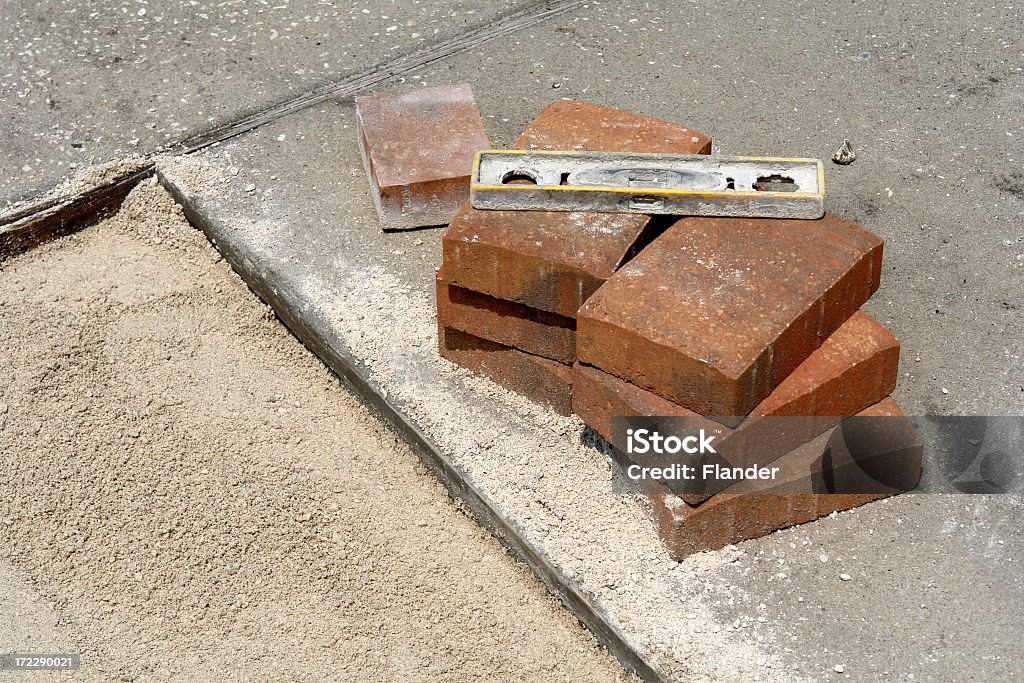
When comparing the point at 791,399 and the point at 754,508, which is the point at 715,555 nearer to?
the point at 754,508

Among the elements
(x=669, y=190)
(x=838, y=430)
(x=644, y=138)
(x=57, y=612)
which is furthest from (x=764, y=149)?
(x=57, y=612)

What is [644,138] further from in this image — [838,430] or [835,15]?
[835,15]

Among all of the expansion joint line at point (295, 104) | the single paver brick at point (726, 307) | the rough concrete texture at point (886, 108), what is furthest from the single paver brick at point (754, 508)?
the expansion joint line at point (295, 104)

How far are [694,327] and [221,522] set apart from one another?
1.62m

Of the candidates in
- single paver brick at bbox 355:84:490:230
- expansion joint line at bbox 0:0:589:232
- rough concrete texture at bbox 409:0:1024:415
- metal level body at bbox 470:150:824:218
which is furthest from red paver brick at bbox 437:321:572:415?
expansion joint line at bbox 0:0:589:232

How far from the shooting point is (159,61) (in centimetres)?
536

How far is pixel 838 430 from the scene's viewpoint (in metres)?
3.26

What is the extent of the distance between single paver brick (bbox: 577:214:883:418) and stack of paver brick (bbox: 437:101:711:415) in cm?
12

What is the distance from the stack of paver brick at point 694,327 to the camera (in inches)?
120

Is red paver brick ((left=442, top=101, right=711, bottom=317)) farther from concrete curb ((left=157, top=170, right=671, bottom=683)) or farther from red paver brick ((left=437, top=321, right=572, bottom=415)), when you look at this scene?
concrete curb ((left=157, top=170, right=671, bottom=683))

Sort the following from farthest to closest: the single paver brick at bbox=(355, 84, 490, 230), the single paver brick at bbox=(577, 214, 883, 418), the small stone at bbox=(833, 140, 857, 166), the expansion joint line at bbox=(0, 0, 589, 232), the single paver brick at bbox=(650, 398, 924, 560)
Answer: the expansion joint line at bbox=(0, 0, 589, 232), the small stone at bbox=(833, 140, 857, 166), the single paver brick at bbox=(355, 84, 490, 230), the single paver brick at bbox=(650, 398, 924, 560), the single paver brick at bbox=(577, 214, 883, 418)

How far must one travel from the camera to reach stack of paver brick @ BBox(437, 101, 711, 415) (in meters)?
3.34

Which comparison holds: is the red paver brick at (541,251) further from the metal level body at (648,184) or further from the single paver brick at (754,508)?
the single paver brick at (754,508)

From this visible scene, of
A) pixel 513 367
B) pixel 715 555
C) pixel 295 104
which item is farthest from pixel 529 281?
pixel 295 104
